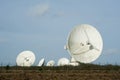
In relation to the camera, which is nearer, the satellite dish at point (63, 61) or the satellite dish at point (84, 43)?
the satellite dish at point (84, 43)

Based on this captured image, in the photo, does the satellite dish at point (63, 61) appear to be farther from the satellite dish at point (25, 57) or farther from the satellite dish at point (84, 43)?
the satellite dish at point (84, 43)

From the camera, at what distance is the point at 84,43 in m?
53.3

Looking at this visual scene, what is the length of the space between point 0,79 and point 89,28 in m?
22.9

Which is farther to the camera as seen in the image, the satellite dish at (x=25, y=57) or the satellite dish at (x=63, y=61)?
the satellite dish at (x=63, y=61)

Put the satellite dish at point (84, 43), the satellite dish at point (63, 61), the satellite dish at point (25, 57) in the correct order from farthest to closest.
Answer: the satellite dish at point (63, 61)
the satellite dish at point (25, 57)
the satellite dish at point (84, 43)

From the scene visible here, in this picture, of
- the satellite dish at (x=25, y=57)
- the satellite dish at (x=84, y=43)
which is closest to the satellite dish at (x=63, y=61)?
the satellite dish at (x=25, y=57)

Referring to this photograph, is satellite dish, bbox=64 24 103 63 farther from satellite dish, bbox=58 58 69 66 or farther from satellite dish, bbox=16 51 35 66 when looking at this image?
satellite dish, bbox=58 58 69 66

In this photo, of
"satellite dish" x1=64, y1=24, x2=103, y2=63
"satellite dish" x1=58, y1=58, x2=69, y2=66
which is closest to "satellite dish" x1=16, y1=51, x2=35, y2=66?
"satellite dish" x1=58, y1=58, x2=69, y2=66

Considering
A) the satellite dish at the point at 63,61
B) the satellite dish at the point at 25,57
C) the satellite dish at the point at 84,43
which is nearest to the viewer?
the satellite dish at the point at 84,43

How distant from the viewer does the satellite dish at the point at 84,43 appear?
52375 millimetres

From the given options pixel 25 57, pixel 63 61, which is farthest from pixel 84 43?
pixel 63 61

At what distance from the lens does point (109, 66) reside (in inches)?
2365

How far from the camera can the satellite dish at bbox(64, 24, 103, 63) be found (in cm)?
5238

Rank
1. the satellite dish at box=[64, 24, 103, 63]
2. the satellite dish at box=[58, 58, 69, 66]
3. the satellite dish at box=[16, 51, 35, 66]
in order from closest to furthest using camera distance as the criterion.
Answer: the satellite dish at box=[64, 24, 103, 63] < the satellite dish at box=[16, 51, 35, 66] < the satellite dish at box=[58, 58, 69, 66]
